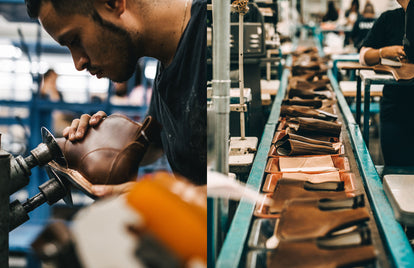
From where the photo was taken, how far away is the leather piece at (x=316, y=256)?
3.09 feet

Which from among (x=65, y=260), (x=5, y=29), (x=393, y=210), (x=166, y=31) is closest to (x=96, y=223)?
(x=65, y=260)

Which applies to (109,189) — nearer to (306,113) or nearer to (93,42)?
(93,42)

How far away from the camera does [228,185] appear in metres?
0.78

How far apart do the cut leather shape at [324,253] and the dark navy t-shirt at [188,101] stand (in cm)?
32

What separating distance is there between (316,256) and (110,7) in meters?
0.67

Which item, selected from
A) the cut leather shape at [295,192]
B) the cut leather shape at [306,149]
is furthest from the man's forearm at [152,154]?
the cut leather shape at [306,149]

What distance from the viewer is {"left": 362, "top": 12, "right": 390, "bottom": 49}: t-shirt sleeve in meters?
2.20

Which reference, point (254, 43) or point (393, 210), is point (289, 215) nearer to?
point (393, 210)

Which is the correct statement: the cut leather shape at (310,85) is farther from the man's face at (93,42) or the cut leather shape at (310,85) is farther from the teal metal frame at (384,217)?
the man's face at (93,42)

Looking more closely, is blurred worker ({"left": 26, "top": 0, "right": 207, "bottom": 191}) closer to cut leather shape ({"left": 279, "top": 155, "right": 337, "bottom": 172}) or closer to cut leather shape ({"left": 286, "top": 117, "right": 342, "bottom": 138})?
cut leather shape ({"left": 279, "top": 155, "right": 337, "bottom": 172})

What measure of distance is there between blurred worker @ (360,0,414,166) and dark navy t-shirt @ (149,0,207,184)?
60.3 inches

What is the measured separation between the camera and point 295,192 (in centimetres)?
140

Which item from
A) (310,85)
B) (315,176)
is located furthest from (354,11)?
(315,176)

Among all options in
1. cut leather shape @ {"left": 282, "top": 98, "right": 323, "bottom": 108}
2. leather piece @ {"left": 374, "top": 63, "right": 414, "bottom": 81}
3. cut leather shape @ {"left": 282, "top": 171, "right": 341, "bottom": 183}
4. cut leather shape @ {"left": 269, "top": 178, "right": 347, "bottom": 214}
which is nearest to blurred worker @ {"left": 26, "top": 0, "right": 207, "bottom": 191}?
cut leather shape @ {"left": 269, "top": 178, "right": 347, "bottom": 214}
